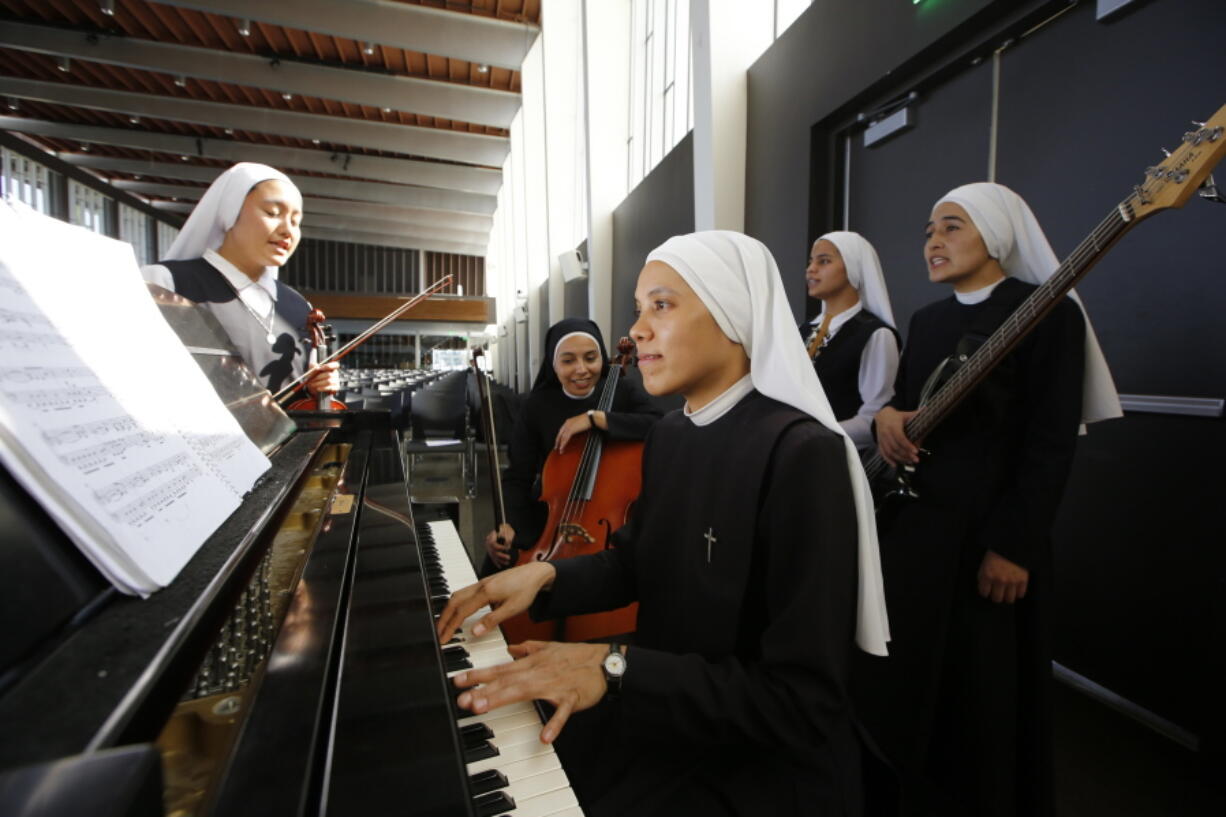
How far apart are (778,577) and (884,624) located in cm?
22

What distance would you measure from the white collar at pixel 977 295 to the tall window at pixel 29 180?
1604 cm

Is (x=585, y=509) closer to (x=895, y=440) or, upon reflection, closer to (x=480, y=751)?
(x=895, y=440)

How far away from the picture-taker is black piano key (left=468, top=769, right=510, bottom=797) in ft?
2.26

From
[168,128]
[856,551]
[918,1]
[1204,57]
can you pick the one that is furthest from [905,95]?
[168,128]

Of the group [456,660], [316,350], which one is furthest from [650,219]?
[456,660]

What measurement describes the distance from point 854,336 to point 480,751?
210 centimetres

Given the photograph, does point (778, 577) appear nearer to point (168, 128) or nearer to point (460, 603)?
point (460, 603)

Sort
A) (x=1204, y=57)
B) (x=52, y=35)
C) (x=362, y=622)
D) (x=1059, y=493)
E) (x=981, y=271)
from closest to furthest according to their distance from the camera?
(x=362, y=622) → (x=1059, y=493) → (x=1204, y=57) → (x=981, y=271) → (x=52, y=35)

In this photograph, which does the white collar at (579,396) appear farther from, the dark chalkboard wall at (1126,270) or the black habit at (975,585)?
the dark chalkboard wall at (1126,270)

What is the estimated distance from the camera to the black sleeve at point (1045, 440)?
1548mm

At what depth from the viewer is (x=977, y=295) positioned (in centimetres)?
184

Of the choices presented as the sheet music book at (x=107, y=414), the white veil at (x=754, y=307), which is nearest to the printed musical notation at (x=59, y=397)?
the sheet music book at (x=107, y=414)

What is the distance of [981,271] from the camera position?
1832 millimetres

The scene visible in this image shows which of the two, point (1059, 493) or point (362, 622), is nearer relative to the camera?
point (362, 622)
